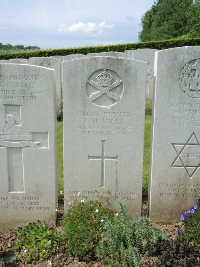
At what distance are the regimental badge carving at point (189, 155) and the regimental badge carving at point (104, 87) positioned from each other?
102 centimetres

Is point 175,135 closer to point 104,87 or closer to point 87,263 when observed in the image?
point 104,87

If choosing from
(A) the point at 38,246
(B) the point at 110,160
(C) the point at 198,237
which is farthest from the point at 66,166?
(C) the point at 198,237

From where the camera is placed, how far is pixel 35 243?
414 cm

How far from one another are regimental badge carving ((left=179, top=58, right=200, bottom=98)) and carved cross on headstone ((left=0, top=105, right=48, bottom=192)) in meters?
1.81

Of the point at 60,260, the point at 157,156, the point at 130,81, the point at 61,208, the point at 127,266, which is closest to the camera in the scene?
the point at 127,266

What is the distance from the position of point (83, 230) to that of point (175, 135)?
1692mm

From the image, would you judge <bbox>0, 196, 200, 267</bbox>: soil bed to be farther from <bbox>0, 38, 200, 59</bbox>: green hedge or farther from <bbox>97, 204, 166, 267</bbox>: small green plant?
<bbox>0, 38, 200, 59</bbox>: green hedge

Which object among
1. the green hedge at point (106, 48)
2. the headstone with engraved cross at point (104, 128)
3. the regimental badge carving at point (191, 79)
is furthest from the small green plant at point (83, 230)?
the green hedge at point (106, 48)

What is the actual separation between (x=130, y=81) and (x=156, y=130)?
0.73m

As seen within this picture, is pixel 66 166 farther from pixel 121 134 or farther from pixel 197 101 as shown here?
pixel 197 101

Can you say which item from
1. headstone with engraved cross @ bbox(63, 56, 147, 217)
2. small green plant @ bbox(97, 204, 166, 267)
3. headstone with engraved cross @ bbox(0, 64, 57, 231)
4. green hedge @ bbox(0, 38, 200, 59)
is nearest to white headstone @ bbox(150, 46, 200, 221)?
headstone with engraved cross @ bbox(63, 56, 147, 217)

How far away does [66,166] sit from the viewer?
468 centimetres

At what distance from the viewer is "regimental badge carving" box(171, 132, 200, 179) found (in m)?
4.73

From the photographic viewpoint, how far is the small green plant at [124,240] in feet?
12.2
